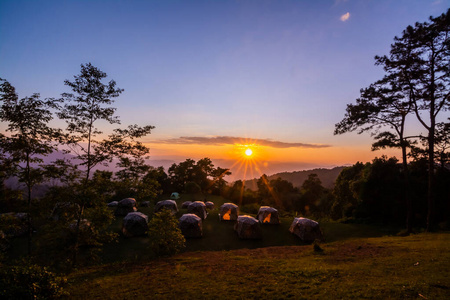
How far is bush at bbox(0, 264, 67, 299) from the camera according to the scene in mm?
7203

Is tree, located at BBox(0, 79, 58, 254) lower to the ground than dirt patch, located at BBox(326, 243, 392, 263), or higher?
higher

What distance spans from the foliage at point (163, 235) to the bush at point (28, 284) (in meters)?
7.79

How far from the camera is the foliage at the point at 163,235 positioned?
1623 cm

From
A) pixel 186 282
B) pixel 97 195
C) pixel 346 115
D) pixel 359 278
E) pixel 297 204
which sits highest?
pixel 346 115

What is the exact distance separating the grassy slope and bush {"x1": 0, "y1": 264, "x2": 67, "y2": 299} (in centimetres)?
101

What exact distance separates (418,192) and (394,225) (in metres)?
5.91

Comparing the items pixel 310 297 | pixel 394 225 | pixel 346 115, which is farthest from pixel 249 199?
pixel 310 297

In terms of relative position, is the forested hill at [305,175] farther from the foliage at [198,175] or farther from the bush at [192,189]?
the bush at [192,189]

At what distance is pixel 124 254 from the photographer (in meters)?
19.1

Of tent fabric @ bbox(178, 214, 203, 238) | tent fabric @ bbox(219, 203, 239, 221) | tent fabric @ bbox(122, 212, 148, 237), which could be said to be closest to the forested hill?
tent fabric @ bbox(219, 203, 239, 221)

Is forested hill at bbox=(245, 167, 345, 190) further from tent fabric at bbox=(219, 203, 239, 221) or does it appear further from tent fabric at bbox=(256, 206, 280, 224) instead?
tent fabric at bbox=(256, 206, 280, 224)

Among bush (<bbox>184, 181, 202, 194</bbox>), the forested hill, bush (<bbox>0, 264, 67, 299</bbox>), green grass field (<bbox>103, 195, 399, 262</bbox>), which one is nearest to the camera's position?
bush (<bbox>0, 264, 67, 299</bbox>)

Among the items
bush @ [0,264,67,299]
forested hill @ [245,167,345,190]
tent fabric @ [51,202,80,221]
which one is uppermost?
tent fabric @ [51,202,80,221]

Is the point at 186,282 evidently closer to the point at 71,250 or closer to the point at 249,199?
the point at 71,250
